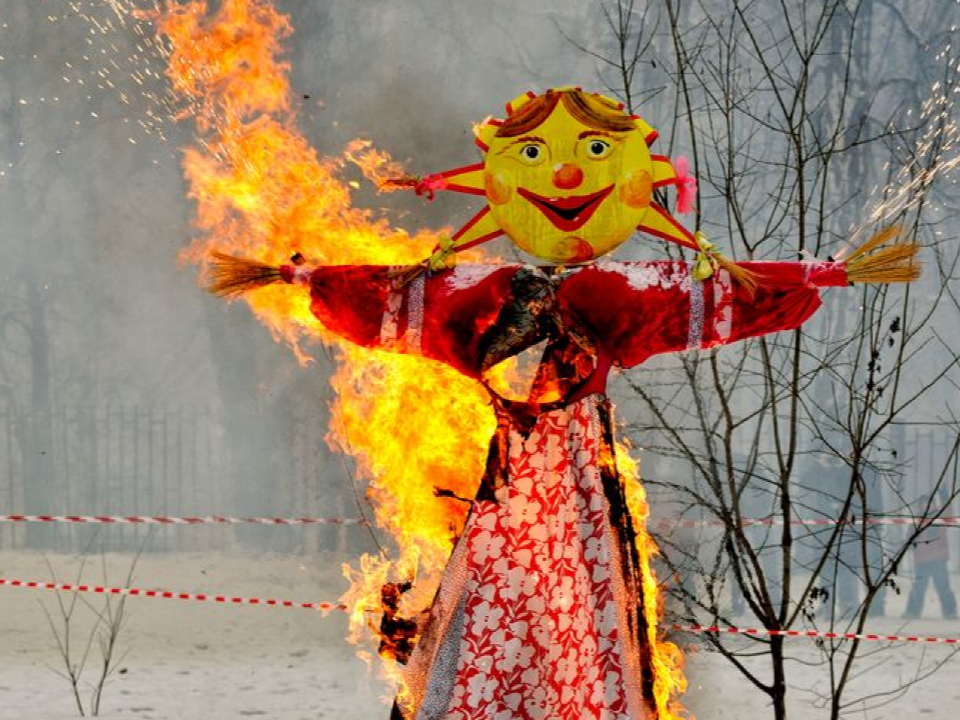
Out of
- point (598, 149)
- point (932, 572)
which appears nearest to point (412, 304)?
point (598, 149)

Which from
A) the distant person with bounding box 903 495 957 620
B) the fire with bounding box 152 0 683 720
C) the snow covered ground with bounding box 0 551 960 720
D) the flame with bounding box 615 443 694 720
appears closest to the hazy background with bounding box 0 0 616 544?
the snow covered ground with bounding box 0 551 960 720

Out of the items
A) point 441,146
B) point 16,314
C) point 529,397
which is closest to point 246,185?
point 529,397

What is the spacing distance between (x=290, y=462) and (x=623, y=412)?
4.73m

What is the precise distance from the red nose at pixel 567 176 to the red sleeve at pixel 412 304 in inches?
10.5

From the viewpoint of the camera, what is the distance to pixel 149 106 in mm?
14578

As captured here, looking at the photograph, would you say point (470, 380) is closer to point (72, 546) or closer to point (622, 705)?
point (622, 705)

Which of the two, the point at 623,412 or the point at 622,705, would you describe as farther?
the point at 623,412

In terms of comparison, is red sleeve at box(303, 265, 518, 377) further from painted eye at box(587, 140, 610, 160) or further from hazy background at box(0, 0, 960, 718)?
hazy background at box(0, 0, 960, 718)

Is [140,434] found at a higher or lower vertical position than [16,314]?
lower

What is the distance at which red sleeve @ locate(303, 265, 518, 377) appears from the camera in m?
3.20

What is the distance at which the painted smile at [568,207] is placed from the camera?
125 inches

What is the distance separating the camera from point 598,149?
319 cm

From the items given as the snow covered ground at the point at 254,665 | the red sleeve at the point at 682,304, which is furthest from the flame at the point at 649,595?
the snow covered ground at the point at 254,665

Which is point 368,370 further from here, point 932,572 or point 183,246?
point 183,246
